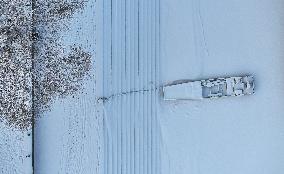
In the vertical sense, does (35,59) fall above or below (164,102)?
above

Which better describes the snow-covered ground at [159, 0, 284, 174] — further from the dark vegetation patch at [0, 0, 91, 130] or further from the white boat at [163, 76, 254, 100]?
the dark vegetation patch at [0, 0, 91, 130]

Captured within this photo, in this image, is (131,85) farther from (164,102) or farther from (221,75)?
(221,75)

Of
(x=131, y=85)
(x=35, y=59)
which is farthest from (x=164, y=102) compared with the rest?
(x=35, y=59)

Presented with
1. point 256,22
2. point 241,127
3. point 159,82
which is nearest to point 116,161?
point 159,82

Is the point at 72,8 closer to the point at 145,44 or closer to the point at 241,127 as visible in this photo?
the point at 145,44

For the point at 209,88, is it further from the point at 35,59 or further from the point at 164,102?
the point at 35,59

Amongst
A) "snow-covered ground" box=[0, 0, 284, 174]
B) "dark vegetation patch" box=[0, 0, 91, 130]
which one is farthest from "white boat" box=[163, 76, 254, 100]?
"dark vegetation patch" box=[0, 0, 91, 130]

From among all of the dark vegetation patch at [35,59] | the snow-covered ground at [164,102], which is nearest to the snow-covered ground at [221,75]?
the snow-covered ground at [164,102]
